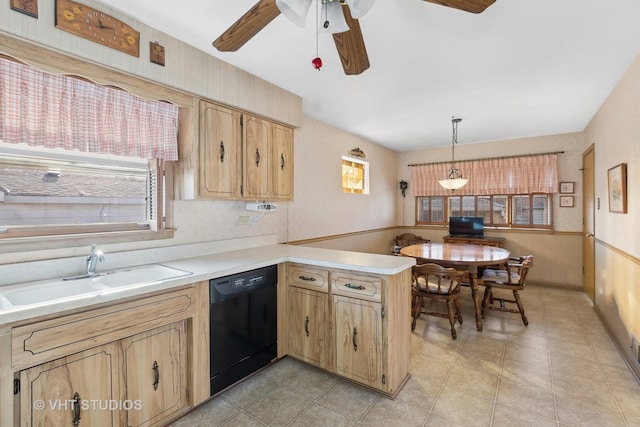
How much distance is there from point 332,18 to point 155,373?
209cm

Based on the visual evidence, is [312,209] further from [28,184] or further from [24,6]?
[24,6]

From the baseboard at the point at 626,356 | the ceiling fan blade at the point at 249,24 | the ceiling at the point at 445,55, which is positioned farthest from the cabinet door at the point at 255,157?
the baseboard at the point at 626,356

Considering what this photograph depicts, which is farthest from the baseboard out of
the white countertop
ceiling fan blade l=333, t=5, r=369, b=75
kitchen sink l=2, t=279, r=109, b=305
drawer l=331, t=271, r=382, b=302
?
kitchen sink l=2, t=279, r=109, b=305

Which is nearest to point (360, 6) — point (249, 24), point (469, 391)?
point (249, 24)

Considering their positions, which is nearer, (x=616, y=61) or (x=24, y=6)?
(x=24, y=6)

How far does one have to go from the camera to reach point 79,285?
5.68 feet

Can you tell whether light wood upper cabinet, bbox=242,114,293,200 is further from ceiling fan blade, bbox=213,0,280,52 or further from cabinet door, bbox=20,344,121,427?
cabinet door, bbox=20,344,121,427

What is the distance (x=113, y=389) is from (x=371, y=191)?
4.44 m

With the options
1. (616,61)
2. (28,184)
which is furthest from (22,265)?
(616,61)

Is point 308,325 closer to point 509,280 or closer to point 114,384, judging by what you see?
point 114,384

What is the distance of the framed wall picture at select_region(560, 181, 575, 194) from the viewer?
15.3 ft

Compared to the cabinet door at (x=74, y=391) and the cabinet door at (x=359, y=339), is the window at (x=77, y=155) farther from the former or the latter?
the cabinet door at (x=359, y=339)

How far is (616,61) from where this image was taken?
7.80 feet

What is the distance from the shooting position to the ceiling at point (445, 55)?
179cm
